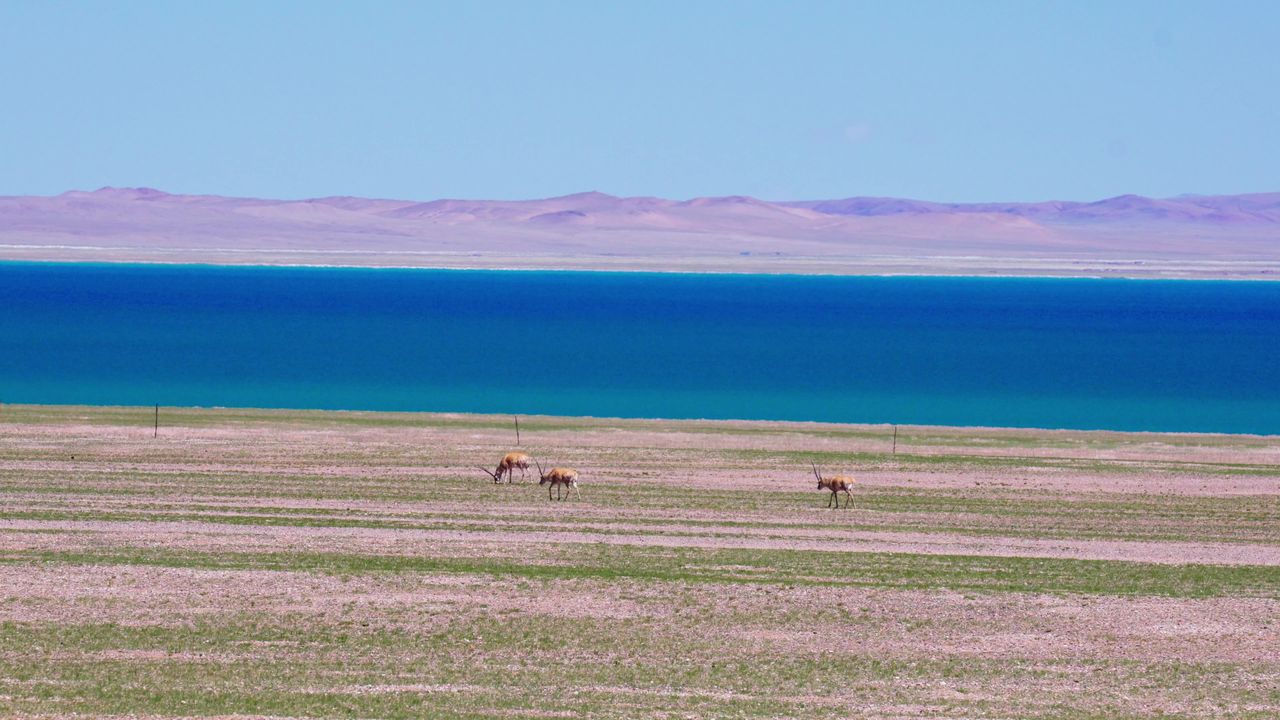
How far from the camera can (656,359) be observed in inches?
3489

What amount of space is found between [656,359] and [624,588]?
6601 cm

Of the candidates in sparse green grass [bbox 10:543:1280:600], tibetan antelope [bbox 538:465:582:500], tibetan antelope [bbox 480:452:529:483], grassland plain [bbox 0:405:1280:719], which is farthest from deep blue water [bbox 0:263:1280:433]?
sparse green grass [bbox 10:543:1280:600]

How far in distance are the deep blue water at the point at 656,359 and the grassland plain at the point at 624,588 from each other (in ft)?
78.3

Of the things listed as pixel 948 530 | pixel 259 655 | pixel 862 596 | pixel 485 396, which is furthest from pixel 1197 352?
pixel 259 655

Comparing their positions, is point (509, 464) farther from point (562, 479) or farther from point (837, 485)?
point (837, 485)

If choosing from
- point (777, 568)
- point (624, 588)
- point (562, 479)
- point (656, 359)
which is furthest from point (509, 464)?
point (656, 359)

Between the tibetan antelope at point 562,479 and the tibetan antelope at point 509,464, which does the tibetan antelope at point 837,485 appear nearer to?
the tibetan antelope at point 562,479

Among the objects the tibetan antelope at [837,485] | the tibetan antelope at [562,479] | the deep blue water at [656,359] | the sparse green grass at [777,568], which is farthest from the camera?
the deep blue water at [656,359]

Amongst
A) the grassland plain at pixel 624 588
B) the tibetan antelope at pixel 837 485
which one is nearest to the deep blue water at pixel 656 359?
the grassland plain at pixel 624 588

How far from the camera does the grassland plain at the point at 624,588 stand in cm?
1752

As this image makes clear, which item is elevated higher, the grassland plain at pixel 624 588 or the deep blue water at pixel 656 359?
Answer: the grassland plain at pixel 624 588

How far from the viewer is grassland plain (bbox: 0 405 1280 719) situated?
690 inches

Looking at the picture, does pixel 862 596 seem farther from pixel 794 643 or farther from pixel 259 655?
pixel 259 655

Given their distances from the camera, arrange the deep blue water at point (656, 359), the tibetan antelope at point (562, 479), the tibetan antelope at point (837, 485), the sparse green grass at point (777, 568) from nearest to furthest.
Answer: the sparse green grass at point (777, 568), the tibetan antelope at point (837, 485), the tibetan antelope at point (562, 479), the deep blue water at point (656, 359)
